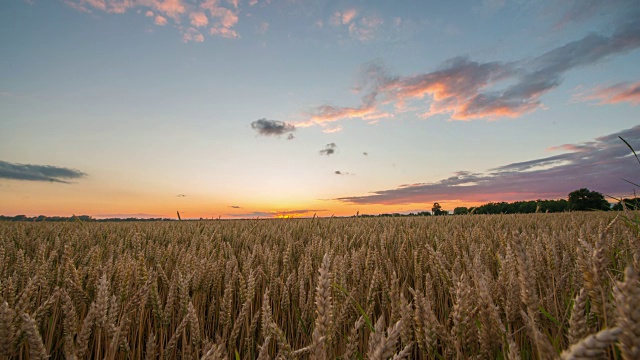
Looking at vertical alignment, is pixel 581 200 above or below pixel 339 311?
above

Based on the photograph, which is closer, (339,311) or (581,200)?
(339,311)

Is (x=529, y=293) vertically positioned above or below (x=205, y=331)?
above

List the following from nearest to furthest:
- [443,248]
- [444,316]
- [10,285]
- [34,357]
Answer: [34,357] < [10,285] < [444,316] < [443,248]

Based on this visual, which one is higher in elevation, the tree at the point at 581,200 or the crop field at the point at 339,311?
the tree at the point at 581,200

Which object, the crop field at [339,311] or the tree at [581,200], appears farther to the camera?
the tree at [581,200]

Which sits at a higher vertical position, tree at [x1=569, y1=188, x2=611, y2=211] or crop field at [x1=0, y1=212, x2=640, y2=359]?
tree at [x1=569, y1=188, x2=611, y2=211]

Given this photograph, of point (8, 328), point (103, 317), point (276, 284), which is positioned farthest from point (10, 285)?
point (276, 284)

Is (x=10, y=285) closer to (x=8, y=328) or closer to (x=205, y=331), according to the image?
(x=8, y=328)

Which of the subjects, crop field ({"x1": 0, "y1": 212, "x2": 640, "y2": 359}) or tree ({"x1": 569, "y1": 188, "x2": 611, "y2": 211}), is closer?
crop field ({"x1": 0, "y1": 212, "x2": 640, "y2": 359})

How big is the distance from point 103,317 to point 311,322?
3.53ft

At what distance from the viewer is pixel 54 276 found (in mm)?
2592

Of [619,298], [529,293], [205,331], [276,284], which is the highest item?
[619,298]

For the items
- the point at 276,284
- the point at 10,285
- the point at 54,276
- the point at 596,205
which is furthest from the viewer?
the point at 596,205

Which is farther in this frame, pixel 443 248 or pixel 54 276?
pixel 443 248
